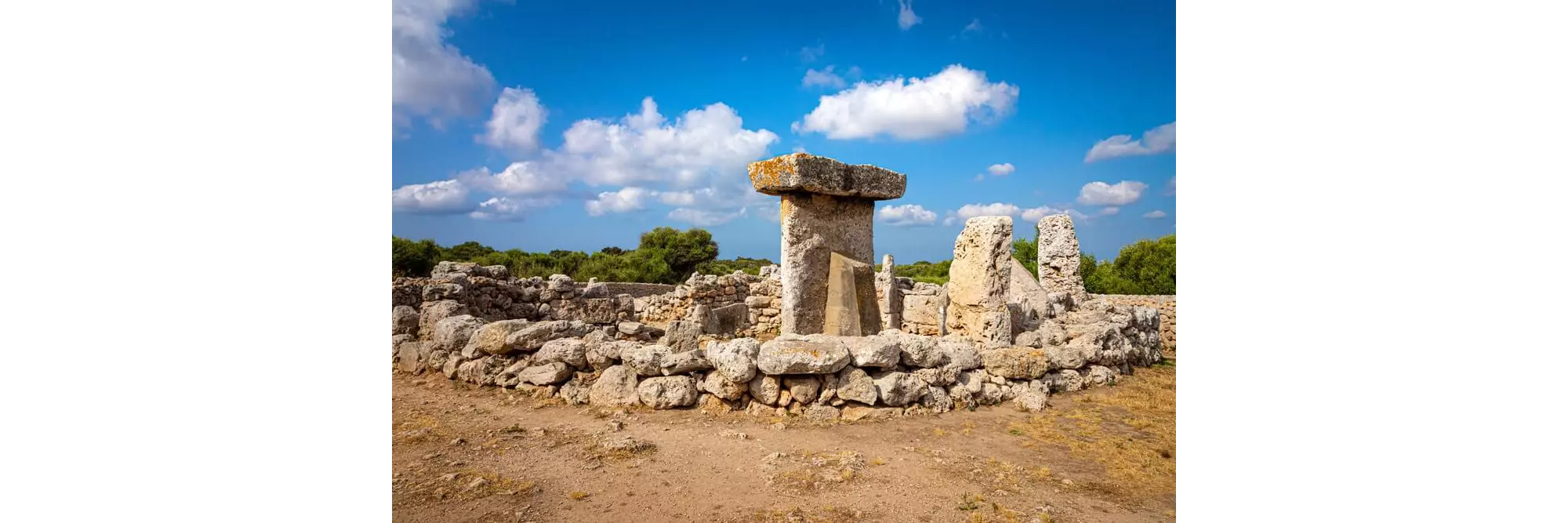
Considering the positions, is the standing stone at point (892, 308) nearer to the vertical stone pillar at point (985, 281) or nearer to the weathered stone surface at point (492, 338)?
the vertical stone pillar at point (985, 281)

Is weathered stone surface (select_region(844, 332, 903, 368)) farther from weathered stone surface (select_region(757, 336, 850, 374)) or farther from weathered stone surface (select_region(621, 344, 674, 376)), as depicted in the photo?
weathered stone surface (select_region(621, 344, 674, 376))

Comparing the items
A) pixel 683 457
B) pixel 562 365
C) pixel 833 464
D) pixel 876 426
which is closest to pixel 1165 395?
pixel 876 426

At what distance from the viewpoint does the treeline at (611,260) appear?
650 inches

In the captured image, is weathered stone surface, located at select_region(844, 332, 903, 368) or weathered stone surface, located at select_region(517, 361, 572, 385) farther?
weathered stone surface, located at select_region(517, 361, 572, 385)

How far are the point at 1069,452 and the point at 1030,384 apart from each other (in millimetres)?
1247

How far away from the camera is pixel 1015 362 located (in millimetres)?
Result: 4711

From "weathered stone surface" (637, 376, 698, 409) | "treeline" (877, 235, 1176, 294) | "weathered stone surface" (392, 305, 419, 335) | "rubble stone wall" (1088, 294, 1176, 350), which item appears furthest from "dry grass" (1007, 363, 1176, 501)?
"treeline" (877, 235, 1176, 294)

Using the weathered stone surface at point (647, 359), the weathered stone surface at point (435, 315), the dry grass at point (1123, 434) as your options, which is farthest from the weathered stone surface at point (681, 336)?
the dry grass at point (1123, 434)

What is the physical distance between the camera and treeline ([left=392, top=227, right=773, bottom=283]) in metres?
16.5

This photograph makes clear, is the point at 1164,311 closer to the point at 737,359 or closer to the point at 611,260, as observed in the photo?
the point at 737,359

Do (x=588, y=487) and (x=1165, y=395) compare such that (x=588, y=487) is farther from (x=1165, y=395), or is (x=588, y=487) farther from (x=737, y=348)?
(x=1165, y=395)

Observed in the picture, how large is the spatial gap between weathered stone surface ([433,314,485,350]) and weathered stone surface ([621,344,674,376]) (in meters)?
1.96

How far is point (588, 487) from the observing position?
292 centimetres

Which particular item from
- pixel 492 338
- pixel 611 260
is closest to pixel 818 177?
pixel 492 338
